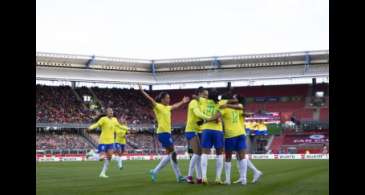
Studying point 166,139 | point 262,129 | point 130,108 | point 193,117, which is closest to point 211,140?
point 193,117

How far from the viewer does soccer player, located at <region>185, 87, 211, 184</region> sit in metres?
13.2

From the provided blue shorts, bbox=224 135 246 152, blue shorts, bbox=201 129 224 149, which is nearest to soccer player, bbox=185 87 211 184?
blue shorts, bbox=201 129 224 149

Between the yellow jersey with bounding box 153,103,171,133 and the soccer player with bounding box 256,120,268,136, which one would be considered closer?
the yellow jersey with bounding box 153,103,171,133

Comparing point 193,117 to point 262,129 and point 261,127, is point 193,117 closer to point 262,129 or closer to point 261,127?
point 261,127

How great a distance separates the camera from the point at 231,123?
43.1ft

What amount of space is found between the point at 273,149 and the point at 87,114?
2338 cm

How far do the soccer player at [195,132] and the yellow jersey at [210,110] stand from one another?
119mm

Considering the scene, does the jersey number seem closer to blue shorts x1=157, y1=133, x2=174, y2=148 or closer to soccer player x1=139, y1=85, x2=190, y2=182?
soccer player x1=139, y1=85, x2=190, y2=182

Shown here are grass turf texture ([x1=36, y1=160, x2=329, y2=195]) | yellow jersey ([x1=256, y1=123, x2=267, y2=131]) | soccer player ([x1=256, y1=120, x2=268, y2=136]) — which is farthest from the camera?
soccer player ([x1=256, y1=120, x2=268, y2=136])

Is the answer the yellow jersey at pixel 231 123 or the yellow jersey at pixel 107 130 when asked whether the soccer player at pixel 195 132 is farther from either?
the yellow jersey at pixel 107 130

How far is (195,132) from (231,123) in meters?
1.19

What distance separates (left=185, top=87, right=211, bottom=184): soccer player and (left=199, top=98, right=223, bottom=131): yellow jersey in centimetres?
12
